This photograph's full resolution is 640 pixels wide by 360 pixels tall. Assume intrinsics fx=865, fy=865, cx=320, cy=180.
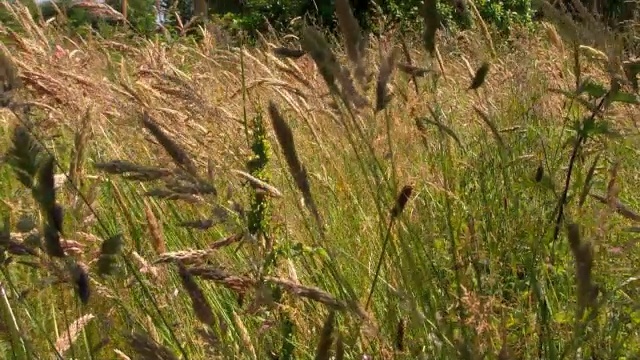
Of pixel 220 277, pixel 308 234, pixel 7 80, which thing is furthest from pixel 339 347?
pixel 308 234

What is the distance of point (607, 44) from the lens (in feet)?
4.30

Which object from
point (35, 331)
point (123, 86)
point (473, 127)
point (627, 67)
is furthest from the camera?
point (473, 127)

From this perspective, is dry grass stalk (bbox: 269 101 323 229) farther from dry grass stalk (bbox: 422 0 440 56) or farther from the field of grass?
dry grass stalk (bbox: 422 0 440 56)

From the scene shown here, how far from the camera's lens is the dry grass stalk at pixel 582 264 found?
82cm

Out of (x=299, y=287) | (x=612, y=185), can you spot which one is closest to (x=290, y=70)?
(x=612, y=185)

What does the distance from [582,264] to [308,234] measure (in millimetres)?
1132

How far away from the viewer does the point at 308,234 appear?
75.5 inches

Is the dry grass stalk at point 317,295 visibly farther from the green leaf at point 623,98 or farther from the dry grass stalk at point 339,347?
the green leaf at point 623,98

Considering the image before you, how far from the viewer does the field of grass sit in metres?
1.01

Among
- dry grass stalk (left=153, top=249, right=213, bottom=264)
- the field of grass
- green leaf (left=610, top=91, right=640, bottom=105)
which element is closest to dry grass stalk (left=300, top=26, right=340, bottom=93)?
the field of grass

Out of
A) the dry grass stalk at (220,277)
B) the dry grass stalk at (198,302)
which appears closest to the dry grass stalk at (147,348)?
the dry grass stalk at (198,302)

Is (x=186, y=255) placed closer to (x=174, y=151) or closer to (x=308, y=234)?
(x=174, y=151)

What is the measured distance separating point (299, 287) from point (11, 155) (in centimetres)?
34

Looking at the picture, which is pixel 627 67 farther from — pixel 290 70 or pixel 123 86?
pixel 123 86
